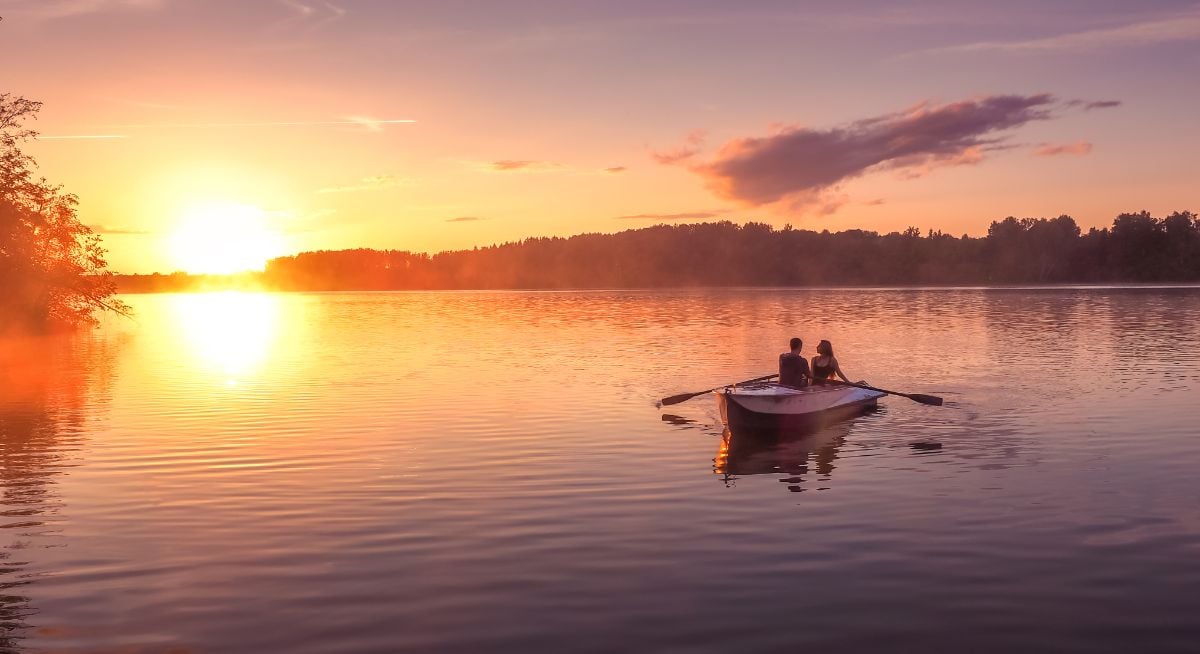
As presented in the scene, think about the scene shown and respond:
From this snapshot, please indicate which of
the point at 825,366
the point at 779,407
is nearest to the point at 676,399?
the point at 825,366

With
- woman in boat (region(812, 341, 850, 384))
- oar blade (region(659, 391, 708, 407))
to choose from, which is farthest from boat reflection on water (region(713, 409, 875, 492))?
oar blade (region(659, 391, 708, 407))

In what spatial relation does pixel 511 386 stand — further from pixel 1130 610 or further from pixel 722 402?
pixel 1130 610

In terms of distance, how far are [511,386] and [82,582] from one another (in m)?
25.1

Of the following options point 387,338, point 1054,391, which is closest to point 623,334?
point 387,338

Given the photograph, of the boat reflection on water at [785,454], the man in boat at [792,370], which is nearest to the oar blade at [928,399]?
the boat reflection on water at [785,454]

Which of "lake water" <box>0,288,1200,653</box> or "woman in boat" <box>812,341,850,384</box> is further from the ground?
"woman in boat" <box>812,341,850,384</box>

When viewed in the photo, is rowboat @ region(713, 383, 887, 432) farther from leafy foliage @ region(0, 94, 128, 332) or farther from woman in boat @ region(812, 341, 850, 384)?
leafy foliage @ region(0, 94, 128, 332)

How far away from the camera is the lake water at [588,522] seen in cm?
1092

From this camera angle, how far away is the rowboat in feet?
80.7

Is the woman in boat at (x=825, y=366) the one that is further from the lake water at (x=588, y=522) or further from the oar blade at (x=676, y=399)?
the oar blade at (x=676, y=399)

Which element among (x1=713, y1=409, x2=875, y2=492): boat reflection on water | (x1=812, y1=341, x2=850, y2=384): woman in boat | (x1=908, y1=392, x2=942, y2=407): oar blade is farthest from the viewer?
(x1=908, y1=392, x2=942, y2=407): oar blade

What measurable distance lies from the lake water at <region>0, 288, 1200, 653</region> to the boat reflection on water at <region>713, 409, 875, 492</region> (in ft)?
0.52

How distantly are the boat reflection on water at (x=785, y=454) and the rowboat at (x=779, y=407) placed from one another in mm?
237

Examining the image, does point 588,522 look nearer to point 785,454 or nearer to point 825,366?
point 785,454
